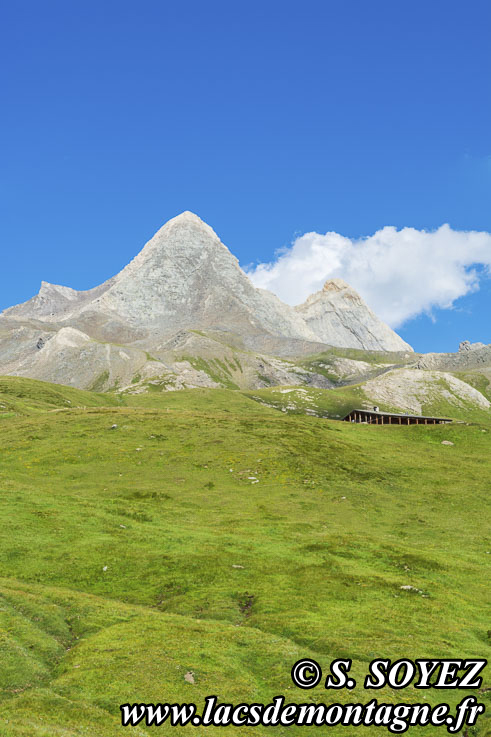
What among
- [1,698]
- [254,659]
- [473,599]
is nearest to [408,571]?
[473,599]

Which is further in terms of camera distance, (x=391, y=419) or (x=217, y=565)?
(x=391, y=419)

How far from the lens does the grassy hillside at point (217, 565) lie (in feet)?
82.3

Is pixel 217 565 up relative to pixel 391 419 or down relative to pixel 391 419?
down

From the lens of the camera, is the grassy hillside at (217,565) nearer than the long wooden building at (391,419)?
Yes

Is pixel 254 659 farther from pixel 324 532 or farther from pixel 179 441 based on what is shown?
pixel 179 441

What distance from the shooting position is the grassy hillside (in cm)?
2508

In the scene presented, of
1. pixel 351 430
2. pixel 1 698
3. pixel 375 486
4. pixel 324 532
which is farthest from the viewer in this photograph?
pixel 351 430

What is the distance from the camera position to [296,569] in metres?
44.6

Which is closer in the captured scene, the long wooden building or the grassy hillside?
the grassy hillside

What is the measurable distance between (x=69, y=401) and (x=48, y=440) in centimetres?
10382

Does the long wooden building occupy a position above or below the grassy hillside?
above

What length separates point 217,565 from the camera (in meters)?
44.8

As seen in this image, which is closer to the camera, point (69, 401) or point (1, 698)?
point (1, 698)

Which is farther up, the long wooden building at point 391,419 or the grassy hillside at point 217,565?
the long wooden building at point 391,419
